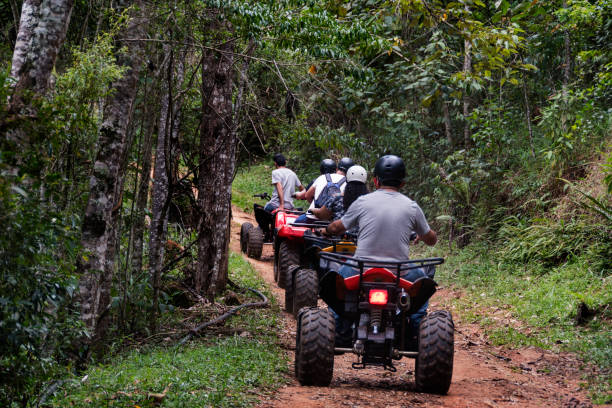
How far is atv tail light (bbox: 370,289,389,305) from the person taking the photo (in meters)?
5.93

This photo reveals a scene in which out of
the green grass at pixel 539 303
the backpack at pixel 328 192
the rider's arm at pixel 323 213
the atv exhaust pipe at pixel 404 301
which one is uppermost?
the backpack at pixel 328 192

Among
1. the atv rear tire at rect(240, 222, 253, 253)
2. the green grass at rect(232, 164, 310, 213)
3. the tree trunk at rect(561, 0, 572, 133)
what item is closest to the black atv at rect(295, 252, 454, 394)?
the tree trunk at rect(561, 0, 572, 133)

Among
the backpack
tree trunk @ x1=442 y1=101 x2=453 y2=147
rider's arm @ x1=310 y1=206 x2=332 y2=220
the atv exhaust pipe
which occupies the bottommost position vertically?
the atv exhaust pipe

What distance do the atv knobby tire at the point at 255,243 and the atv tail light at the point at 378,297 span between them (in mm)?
9698

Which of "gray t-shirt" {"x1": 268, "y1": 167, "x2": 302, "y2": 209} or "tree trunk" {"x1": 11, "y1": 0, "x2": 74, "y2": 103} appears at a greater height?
"tree trunk" {"x1": 11, "y1": 0, "x2": 74, "y2": 103}

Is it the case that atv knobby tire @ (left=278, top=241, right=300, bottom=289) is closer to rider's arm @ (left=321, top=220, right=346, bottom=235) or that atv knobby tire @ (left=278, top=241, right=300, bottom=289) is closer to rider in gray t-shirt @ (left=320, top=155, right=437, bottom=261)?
rider's arm @ (left=321, top=220, right=346, bottom=235)

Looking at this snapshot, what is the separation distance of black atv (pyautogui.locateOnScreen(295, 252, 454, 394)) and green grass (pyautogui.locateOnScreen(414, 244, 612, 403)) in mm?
1778

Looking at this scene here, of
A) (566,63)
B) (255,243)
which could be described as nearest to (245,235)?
(255,243)

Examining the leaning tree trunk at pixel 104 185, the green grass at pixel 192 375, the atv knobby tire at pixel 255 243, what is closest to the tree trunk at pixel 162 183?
the leaning tree trunk at pixel 104 185

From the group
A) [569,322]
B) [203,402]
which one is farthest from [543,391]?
[203,402]

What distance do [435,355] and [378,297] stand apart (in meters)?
0.75

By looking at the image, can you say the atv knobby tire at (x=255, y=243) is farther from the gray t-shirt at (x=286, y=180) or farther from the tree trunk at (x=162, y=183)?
the tree trunk at (x=162, y=183)

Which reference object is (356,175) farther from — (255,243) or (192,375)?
(255,243)

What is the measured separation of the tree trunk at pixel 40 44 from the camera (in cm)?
473
